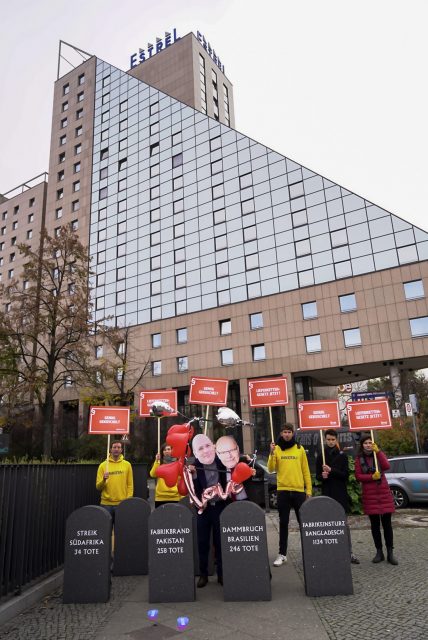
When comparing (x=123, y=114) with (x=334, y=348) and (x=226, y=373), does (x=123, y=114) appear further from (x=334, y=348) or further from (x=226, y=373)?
(x=334, y=348)

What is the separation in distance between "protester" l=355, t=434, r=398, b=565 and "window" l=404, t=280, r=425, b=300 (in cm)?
2963

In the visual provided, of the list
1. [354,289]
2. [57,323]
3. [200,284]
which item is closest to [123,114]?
[200,284]

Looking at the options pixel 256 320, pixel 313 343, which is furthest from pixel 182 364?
pixel 313 343

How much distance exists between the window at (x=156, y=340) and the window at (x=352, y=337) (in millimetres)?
17996

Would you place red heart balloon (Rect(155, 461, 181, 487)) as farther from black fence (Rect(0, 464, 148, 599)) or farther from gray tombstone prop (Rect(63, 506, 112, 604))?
black fence (Rect(0, 464, 148, 599))

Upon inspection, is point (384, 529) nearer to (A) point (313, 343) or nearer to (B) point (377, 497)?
(B) point (377, 497)

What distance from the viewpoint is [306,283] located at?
38.7 meters

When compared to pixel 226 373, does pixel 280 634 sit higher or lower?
lower

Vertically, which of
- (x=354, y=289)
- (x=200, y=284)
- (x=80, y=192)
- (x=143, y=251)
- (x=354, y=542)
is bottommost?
(x=354, y=542)

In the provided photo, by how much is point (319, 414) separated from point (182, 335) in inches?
1336

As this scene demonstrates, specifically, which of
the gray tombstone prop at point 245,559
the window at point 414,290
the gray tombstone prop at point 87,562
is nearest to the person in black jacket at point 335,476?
the gray tombstone prop at point 245,559

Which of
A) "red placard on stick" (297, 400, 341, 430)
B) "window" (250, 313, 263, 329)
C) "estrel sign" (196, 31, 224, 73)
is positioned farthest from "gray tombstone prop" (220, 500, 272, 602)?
"estrel sign" (196, 31, 224, 73)

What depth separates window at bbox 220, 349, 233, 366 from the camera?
4090cm

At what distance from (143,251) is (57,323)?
26.8m
